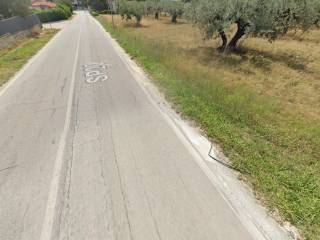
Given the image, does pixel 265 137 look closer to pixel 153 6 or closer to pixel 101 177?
pixel 101 177

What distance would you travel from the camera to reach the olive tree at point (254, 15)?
38.9ft

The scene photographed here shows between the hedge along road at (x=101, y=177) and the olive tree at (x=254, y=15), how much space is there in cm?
874

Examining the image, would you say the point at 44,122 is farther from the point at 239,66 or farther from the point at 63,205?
the point at 239,66

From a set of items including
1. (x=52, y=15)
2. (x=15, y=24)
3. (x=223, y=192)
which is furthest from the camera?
(x=52, y=15)

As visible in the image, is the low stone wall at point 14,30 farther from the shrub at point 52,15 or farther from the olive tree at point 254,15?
the shrub at point 52,15

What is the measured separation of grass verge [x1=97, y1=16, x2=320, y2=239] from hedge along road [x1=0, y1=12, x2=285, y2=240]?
72 cm

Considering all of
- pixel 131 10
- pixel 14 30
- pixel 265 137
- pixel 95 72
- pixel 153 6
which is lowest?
pixel 14 30

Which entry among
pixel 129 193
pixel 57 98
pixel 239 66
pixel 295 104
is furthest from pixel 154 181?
pixel 239 66

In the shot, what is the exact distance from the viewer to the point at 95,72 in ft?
32.9

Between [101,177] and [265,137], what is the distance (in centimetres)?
361

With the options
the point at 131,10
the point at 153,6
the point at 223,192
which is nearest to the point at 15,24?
the point at 131,10

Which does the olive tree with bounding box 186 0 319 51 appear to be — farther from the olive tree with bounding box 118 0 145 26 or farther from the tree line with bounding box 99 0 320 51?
the olive tree with bounding box 118 0 145 26

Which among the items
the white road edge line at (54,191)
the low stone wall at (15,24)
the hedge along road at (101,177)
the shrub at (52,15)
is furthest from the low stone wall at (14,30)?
the shrub at (52,15)

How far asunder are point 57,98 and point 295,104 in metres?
8.03
